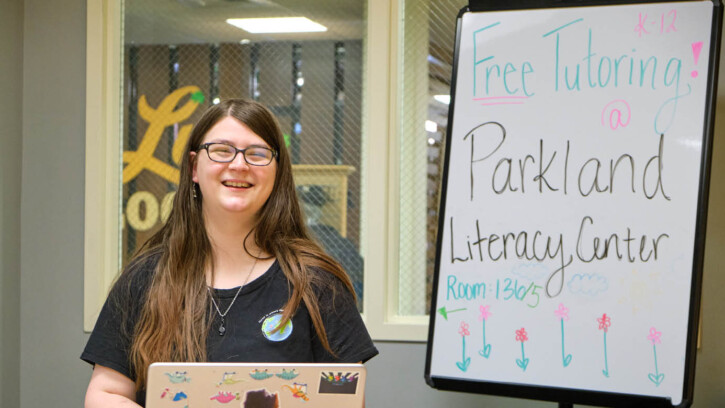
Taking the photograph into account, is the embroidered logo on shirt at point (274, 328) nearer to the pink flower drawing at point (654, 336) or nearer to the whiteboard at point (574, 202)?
the whiteboard at point (574, 202)

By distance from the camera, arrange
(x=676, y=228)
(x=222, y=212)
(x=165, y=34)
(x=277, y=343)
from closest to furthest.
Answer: (x=277, y=343) → (x=222, y=212) → (x=676, y=228) → (x=165, y=34)

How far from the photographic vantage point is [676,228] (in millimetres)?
1889

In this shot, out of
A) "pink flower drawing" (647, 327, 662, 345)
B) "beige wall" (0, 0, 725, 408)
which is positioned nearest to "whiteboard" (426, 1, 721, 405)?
"pink flower drawing" (647, 327, 662, 345)

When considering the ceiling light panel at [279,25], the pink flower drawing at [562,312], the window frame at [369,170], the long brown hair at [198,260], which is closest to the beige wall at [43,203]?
the window frame at [369,170]

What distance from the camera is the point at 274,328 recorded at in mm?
1466

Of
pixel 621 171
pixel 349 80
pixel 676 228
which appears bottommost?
pixel 676 228

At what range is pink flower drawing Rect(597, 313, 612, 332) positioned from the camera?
1915mm

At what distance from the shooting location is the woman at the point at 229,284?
4.78 feet

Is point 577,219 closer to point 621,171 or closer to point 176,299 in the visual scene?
point 621,171

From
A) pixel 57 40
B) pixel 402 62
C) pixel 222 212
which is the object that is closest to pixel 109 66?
pixel 57 40

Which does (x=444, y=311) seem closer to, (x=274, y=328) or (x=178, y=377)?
(x=274, y=328)

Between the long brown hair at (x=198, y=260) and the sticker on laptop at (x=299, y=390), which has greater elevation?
Answer: the long brown hair at (x=198, y=260)

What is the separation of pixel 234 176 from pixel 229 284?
0.21 m

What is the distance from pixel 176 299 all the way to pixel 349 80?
4.78 ft
